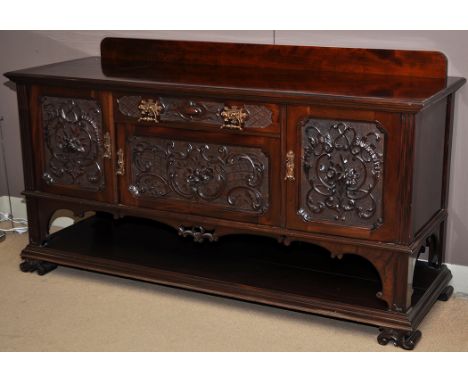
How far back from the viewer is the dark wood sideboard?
8.79ft

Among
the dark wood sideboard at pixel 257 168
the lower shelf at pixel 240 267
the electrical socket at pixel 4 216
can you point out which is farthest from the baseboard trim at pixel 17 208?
the dark wood sideboard at pixel 257 168

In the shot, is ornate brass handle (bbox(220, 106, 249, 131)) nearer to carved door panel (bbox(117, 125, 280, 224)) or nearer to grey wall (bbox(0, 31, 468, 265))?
carved door panel (bbox(117, 125, 280, 224))

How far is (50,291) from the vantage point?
324 cm

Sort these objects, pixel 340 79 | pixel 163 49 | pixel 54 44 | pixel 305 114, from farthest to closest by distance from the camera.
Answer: pixel 54 44 < pixel 163 49 < pixel 340 79 < pixel 305 114

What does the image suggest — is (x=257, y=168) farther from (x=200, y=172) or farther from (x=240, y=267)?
(x=240, y=267)

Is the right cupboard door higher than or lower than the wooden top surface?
lower

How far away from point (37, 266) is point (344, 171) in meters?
1.43

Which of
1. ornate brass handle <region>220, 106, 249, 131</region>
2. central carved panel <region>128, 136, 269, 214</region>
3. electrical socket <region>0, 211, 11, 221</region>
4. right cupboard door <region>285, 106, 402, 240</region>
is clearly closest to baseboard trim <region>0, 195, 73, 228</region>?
electrical socket <region>0, 211, 11, 221</region>

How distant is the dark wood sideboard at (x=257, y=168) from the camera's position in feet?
8.79

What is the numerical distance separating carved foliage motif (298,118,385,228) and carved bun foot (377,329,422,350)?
377mm

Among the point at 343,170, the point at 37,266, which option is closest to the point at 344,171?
the point at 343,170

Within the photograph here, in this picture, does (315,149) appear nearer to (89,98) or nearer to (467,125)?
(467,125)
